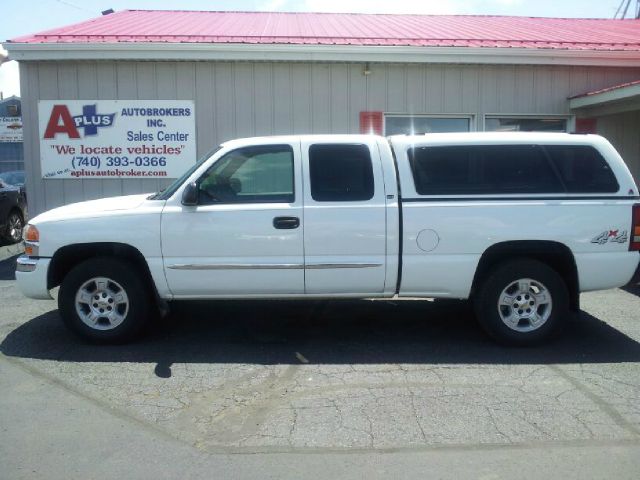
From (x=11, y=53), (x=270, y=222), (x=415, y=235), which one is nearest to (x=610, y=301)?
(x=415, y=235)

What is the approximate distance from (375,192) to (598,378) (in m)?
2.41

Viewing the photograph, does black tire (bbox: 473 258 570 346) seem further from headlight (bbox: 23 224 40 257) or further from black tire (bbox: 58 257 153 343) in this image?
headlight (bbox: 23 224 40 257)

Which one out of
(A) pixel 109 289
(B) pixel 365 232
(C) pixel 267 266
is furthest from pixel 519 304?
(A) pixel 109 289

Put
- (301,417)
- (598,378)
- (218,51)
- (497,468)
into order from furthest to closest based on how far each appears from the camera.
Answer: (218,51) → (598,378) → (301,417) → (497,468)

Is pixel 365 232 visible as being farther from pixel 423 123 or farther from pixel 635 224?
pixel 423 123

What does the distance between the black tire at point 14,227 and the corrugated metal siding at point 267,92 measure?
110 inches

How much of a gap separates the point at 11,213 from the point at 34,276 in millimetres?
7779

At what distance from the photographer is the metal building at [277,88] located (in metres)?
9.57

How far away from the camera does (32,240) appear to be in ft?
18.5

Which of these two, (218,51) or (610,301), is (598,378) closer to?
(610,301)

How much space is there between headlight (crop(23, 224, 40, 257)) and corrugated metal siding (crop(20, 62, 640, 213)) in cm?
440

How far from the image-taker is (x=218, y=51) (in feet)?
31.1

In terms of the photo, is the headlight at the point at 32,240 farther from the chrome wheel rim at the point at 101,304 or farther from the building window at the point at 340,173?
the building window at the point at 340,173

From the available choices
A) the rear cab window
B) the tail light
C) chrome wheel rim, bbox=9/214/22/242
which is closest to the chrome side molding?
the rear cab window
